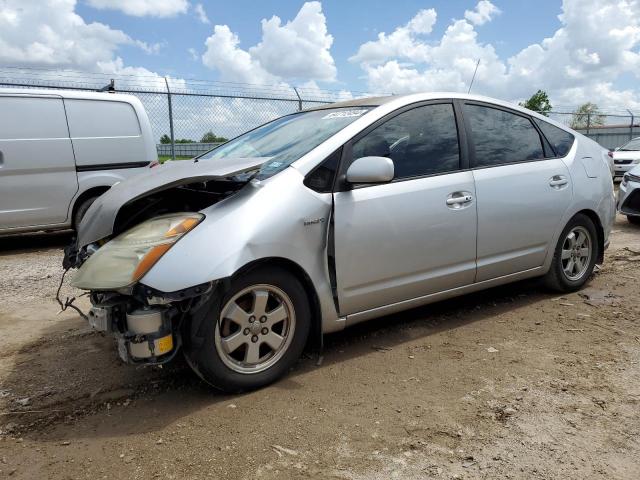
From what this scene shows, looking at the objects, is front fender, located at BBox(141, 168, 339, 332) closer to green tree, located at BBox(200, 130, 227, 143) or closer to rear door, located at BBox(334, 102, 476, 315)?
rear door, located at BBox(334, 102, 476, 315)

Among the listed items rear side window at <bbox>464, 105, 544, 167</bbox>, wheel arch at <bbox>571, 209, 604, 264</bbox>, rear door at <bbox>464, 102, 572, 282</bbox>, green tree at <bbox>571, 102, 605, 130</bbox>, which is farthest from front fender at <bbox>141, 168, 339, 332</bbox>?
green tree at <bbox>571, 102, 605, 130</bbox>

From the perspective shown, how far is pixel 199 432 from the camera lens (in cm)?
260

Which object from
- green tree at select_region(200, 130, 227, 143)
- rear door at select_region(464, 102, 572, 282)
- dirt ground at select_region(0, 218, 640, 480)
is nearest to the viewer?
dirt ground at select_region(0, 218, 640, 480)

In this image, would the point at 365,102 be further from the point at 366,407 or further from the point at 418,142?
the point at 366,407

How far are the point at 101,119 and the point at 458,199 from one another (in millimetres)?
5493

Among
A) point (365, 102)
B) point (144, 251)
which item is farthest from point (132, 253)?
point (365, 102)

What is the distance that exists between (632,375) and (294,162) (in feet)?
7.63

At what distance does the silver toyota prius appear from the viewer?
2699mm

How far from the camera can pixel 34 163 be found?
6797mm

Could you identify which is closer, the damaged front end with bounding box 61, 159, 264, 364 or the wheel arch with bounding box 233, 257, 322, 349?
the damaged front end with bounding box 61, 159, 264, 364

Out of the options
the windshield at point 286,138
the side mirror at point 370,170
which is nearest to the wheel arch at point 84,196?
the windshield at point 286,138

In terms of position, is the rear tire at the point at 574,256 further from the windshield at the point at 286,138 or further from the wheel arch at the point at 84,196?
the wheel arch at the point at 84,196

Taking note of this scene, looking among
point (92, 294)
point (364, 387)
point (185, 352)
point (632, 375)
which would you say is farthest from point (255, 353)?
point (632, 375)

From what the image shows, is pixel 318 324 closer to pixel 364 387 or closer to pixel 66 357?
pixel 364 387
